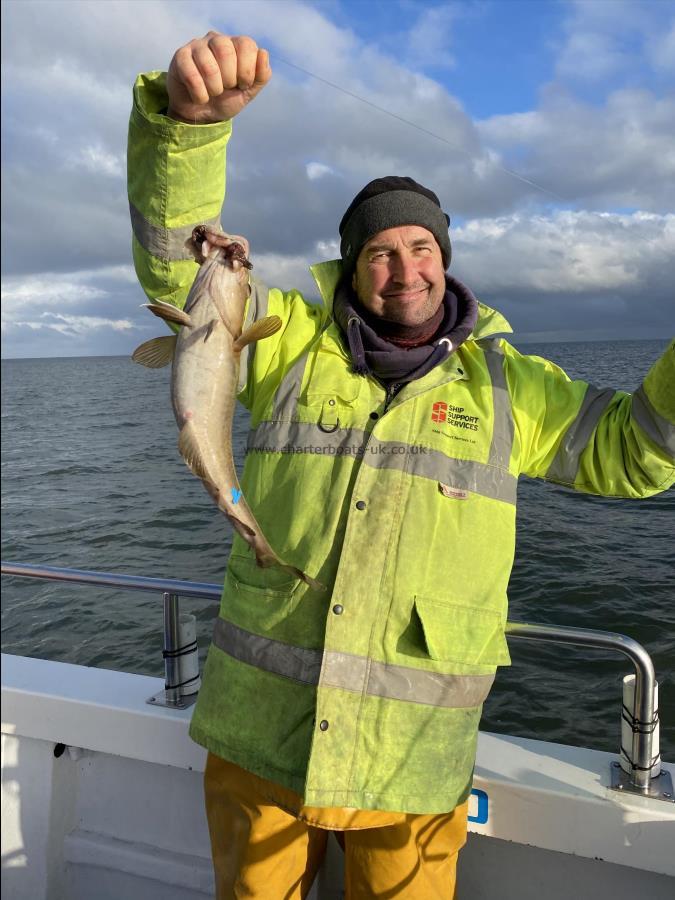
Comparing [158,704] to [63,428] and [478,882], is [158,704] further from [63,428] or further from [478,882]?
[63,428]

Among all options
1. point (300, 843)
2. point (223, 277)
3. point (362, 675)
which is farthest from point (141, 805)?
point (223, 277)

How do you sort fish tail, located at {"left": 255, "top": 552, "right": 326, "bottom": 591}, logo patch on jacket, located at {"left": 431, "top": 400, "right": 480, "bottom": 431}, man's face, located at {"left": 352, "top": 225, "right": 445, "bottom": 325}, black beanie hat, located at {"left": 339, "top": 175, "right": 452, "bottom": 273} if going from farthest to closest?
1. black beanie hat, located at {"left": 339, "top": 175, "right": 452, "bottom": 273}
2. man's face, located at {"left": 352, "top": 225, "right": 445, "bottom": 325}
3. logo patch on jacket, located at {"left": 431, "top": 400, "right": 480, "bottom": 431}
4. fish tail, located at {"left": 255, "top": 552, "right": 326, "bottom": 591}

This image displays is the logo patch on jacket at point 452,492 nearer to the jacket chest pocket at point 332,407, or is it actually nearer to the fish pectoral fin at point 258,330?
the jacket chest pocket at point 332,407

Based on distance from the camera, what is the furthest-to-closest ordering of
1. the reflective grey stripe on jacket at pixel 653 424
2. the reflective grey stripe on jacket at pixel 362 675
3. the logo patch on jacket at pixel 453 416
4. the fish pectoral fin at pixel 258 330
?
the logo patch on jacket at pixel 453 416, the reflective grey stripe on jacket at pixel 653 424, the reflective grey stripe on jacket at pixel 362 675, the fish pectoral fin at pixel 258 330

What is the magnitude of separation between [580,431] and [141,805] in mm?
2868

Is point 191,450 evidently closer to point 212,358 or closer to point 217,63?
point 212,358

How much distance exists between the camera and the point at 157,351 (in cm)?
223

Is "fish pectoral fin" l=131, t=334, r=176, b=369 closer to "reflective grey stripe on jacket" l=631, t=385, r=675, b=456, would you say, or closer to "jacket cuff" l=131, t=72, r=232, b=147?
"jacket cuff" l=131, t=72, r=232, b=147

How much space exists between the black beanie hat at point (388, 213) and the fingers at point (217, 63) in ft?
3.04

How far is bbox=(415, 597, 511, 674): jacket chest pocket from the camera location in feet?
7.92

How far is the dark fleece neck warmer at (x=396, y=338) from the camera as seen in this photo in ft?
8.82

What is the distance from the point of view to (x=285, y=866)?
8.50ft

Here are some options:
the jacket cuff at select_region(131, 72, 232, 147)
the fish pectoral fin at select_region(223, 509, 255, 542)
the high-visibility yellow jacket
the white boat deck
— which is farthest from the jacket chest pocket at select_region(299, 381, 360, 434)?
the white boat deck

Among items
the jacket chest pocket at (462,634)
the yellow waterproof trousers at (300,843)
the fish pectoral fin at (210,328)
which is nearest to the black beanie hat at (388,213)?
the fish pectoral fin at (210,328)
